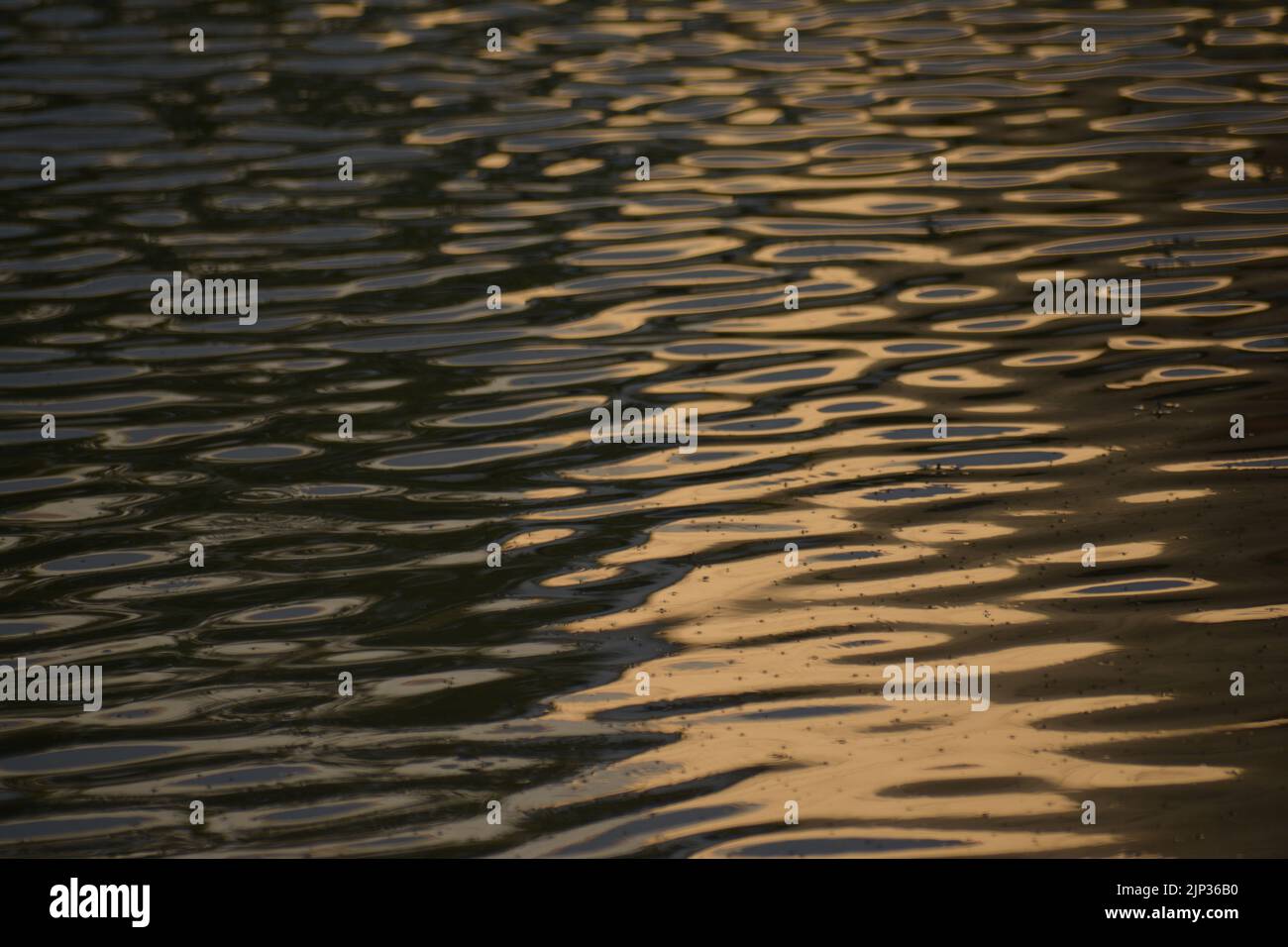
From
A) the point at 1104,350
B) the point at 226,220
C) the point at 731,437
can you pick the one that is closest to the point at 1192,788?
the point at 731,437

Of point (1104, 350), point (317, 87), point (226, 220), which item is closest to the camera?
point (1104, 350)

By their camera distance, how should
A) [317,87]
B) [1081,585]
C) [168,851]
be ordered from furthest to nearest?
[317,87] < [1081,585] < [168,851]

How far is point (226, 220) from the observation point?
6875mm

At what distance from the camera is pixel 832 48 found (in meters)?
9.20

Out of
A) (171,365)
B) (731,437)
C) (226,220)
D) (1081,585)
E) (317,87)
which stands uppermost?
(317,87)

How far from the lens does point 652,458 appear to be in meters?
4.89

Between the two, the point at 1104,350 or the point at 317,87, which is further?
the point at 317,87

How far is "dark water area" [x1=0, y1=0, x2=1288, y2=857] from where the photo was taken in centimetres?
338

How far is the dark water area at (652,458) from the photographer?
133 inches

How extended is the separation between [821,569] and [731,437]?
36.0 inches

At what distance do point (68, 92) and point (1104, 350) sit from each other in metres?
6.21

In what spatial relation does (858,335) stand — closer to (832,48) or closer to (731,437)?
(731,437)

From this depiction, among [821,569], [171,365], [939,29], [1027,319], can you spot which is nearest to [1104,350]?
[1027,319]

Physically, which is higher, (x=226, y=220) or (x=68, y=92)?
(x=68, y=92)
